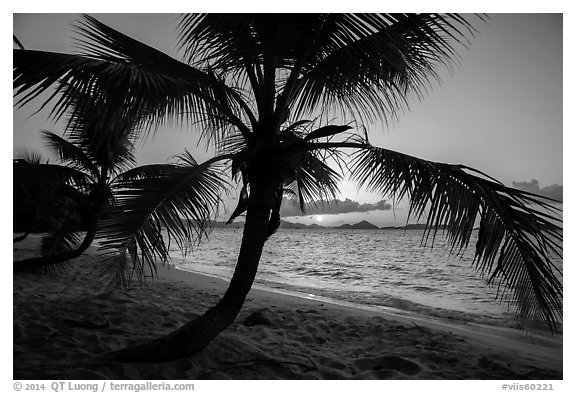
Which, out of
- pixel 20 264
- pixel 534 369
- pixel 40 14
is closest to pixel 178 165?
pixel 40 14

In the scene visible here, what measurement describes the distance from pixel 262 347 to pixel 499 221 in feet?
7.67

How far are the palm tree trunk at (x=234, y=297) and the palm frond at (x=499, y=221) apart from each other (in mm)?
1131

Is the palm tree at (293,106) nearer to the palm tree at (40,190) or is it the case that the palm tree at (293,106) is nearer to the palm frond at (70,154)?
the palm tree at (40,190)

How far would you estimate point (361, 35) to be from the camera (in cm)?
248

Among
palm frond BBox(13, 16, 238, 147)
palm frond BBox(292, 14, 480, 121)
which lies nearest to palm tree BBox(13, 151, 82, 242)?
palm frond BBox(13, 16, 238, 147)

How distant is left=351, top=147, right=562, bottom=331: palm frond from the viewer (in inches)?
95.4

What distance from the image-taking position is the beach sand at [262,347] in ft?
8.84

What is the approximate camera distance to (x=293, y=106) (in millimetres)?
3246

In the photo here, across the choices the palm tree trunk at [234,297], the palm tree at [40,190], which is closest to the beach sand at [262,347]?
the palm tree trunk at [234,297]

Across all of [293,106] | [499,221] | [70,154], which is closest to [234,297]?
[293,106]

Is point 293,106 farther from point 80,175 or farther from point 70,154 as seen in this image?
point 70,154
